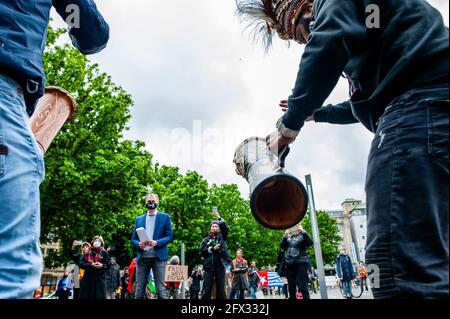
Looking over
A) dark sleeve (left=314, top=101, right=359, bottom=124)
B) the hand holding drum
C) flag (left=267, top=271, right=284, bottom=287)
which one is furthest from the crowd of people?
flag (left=267, top=271, right=284, bottom=287)

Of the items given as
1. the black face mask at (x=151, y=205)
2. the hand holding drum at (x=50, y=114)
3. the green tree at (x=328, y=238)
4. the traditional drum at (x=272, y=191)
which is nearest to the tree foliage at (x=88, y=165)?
the black face mask at (x=151, y=205)

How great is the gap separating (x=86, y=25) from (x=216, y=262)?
7.13 m

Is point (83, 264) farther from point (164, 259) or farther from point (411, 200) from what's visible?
point (411, 200)

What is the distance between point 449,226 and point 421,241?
8 cm

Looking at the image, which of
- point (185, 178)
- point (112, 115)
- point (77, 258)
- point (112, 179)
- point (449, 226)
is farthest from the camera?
point (185, 178)

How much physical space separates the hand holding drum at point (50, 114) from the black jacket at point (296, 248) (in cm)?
711

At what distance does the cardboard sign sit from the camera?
39.2 feet

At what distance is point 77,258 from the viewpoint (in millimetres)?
9703

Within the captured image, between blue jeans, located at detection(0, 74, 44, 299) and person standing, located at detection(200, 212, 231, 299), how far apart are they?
23.7ft

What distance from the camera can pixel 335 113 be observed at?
208 centimetres
